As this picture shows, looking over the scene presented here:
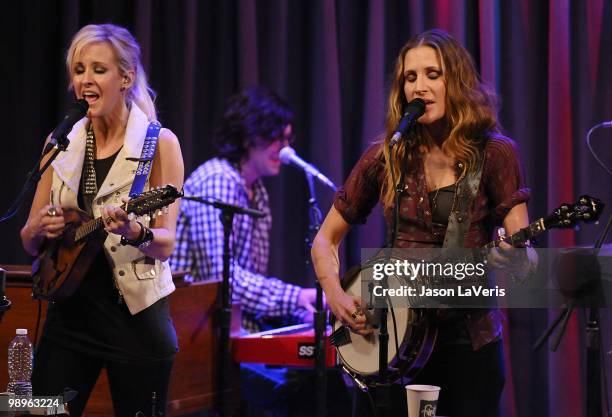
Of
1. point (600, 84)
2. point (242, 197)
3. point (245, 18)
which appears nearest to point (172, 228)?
point (242, 197)

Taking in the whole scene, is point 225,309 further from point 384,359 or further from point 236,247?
point 384,359

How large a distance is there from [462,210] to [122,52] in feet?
4.40

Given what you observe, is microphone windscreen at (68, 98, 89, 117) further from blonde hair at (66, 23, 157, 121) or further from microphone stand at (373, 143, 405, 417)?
microphone stand at (373, 143, 405, 417)

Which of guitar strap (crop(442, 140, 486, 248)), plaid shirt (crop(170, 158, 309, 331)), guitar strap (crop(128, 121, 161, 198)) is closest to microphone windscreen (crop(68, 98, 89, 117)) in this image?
guitar strap (crop(128, 121, 161, 198))

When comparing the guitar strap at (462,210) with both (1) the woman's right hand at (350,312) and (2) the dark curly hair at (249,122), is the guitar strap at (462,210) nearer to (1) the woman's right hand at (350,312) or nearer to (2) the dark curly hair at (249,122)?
(1) the woman's right hand at (350,312)

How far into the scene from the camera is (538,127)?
4727 millimetres

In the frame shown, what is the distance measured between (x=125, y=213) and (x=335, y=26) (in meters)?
2.83

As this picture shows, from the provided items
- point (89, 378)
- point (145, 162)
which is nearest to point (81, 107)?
point (145, 162)

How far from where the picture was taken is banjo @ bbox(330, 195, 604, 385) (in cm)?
262

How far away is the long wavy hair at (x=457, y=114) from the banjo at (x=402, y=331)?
0.30m

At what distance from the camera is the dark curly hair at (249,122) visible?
5.18m

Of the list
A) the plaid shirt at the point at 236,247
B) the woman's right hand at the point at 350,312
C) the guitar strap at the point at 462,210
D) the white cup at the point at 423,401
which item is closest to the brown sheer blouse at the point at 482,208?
the guitar strap at the point at 462,210

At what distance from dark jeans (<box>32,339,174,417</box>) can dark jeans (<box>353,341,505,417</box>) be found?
0.72 metres

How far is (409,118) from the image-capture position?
2.77 m
